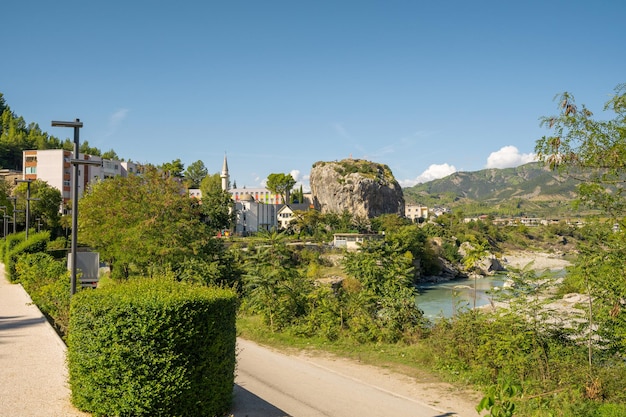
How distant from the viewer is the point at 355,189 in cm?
11569

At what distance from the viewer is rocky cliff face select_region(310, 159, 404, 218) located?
116 m

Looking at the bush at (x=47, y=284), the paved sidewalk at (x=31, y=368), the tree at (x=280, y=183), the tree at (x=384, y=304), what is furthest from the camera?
the tree at (x=280, y=183)

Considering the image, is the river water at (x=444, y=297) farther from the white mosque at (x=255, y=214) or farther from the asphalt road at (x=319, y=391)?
the white mosque at (x=255, y=214)

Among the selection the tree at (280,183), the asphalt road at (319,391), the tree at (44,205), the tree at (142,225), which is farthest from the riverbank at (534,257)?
the asphalt road at (319,391)

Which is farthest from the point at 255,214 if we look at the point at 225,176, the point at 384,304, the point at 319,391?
the point at 319,391

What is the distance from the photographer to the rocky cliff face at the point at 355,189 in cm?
11606

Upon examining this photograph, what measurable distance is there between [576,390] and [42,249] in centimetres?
2971

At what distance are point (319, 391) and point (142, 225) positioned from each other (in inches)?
636

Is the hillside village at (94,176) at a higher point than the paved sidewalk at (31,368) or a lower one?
higher

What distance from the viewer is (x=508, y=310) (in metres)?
12.1

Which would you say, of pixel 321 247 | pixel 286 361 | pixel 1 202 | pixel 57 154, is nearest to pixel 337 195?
pixel 321 247

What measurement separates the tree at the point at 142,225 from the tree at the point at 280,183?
9436 cm

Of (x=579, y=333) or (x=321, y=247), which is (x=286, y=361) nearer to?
(x=579, y=333)

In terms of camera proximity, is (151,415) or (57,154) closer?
(151,415)
